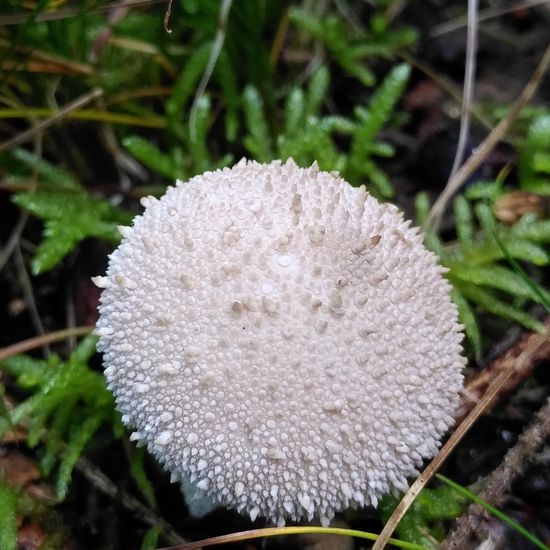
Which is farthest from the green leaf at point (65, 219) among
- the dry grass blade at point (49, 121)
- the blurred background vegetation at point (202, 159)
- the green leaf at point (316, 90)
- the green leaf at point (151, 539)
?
the green leaf at point (151, 539)

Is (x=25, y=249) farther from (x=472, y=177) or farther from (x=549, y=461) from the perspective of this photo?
(x=549, y=461)

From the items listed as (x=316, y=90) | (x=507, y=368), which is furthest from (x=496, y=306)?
(x=316, y=90)

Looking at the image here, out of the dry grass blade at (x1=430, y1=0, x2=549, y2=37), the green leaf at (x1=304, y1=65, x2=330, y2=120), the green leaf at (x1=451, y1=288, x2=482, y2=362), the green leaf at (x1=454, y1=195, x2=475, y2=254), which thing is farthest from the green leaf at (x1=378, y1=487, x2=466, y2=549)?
the dry grass blade at (x1=430, y1=0, x2=549, y2=37)

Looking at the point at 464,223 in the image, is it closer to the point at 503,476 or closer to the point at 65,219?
the point at 503,476

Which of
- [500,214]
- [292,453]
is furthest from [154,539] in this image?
[500,214]

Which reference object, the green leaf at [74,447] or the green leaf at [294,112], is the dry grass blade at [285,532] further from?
the green leaf at [294,112]
